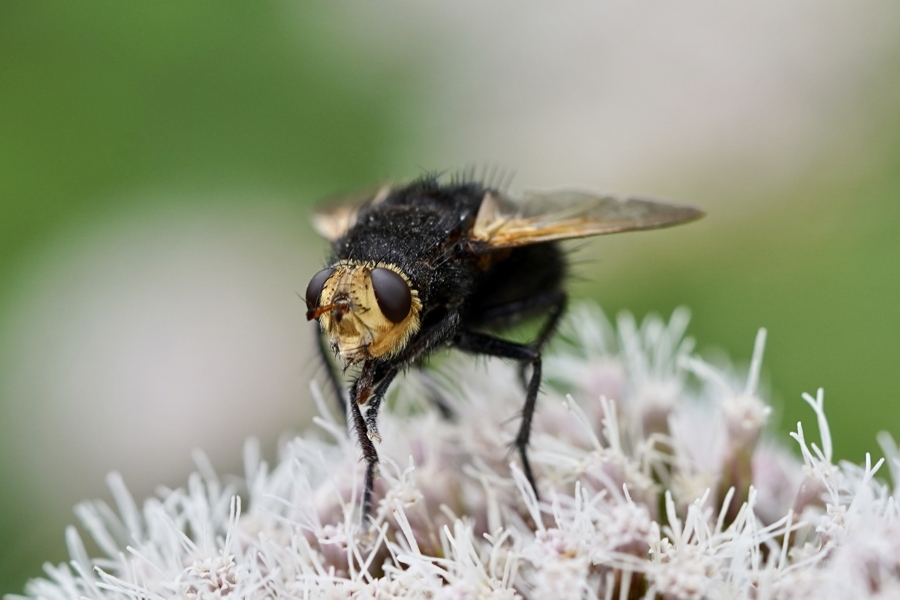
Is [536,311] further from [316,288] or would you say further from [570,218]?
[316,288]

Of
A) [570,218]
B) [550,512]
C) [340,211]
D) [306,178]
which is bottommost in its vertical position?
[550,512]

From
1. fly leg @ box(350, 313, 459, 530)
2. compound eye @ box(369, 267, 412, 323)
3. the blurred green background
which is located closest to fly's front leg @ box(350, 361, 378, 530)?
fly leg @ box(350, 313, 459, 530)

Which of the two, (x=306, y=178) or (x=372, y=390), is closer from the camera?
(x=372, y=390)

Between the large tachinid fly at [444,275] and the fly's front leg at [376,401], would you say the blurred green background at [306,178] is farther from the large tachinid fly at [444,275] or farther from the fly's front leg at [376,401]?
the fly's front leg at [376,401]

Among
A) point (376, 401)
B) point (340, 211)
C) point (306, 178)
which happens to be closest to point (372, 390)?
point (376, 401)

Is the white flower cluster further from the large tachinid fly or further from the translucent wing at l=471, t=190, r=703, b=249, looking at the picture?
the translucent wing at l=471, t=190, r=703, b=249

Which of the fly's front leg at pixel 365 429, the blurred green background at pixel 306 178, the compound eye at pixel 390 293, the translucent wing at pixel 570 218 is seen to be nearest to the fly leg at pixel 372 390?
the fly's front leg at pixel 365 429
